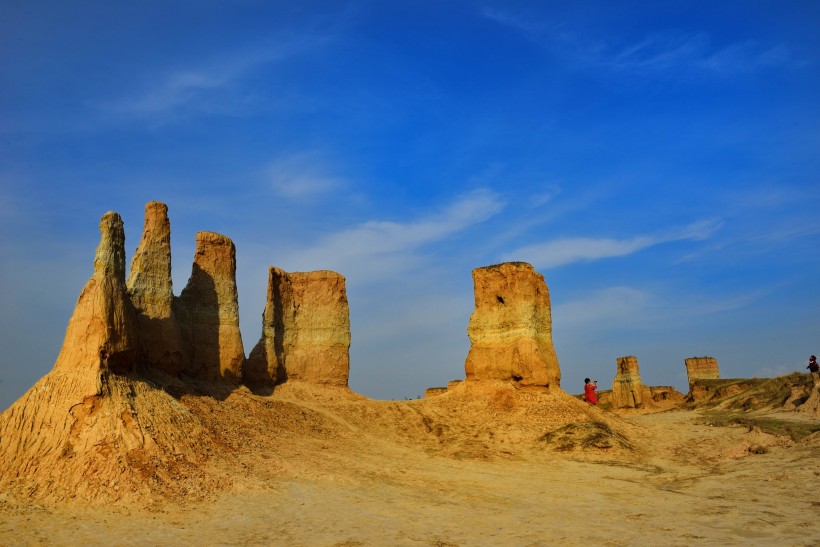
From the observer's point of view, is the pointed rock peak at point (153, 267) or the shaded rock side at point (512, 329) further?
the shaded rock side at point (512, 329)

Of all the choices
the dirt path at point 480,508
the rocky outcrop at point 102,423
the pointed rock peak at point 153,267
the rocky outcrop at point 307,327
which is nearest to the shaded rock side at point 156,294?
the pointed rock peak at point 153,267

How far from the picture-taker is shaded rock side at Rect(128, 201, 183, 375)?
2027 cm

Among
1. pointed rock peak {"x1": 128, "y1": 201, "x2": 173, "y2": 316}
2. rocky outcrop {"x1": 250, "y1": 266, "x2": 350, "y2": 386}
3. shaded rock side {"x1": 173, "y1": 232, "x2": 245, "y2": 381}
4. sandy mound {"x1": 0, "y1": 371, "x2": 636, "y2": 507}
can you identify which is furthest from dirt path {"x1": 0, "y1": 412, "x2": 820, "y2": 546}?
Result: rocky outcrop {"x1": 250, "y1": 266, "x2": 350, "y2": 386}

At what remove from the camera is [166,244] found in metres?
22.0

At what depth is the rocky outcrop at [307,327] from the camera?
2794 cm

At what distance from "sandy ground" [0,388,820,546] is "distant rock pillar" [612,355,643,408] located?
24552mm

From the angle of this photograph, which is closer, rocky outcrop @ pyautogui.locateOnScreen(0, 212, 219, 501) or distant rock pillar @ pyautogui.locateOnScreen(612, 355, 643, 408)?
rocky outcrop @ pyautogui.locateOnScreen(0, 212, 219, 501)

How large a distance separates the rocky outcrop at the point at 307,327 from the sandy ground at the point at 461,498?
13.0ft

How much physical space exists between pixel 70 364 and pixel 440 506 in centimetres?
999

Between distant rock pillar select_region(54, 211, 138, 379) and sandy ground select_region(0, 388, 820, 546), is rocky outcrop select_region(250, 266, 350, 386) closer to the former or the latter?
sandy ground select_region(0, 388, 820, 546)

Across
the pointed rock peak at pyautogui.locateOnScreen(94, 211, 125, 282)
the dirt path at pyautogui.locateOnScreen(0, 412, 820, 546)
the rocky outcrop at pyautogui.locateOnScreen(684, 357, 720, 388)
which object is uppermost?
the pointed rock peak at pyautogui.locateOnScreen(94, 211, 125, 282)

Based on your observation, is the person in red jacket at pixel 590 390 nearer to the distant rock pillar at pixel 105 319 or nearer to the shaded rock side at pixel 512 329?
the shaded rock side at pixel 512 329

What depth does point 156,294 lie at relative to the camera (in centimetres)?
2108

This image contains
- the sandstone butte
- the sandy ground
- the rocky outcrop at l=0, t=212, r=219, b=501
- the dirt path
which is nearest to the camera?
the dirt path
